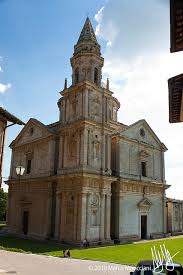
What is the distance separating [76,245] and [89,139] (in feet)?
29.3

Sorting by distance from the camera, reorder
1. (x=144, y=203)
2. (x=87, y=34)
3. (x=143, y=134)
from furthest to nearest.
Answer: (x=143, y=134) < (x=87, y=34) < (x=144, y=203)

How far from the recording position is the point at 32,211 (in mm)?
32469

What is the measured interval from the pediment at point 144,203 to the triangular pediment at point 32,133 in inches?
447

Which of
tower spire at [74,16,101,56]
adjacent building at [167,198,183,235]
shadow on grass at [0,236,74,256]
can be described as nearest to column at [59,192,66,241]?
shadow on grass at [0,236,74,256]

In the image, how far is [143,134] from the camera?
35.3 metres

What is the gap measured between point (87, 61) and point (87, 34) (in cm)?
368

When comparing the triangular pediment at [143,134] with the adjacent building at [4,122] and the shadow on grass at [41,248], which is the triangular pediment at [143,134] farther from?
the adjacent building at [4,122]

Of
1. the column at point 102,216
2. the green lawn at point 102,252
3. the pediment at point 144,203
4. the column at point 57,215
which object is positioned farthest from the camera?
the pediment at point 144,203

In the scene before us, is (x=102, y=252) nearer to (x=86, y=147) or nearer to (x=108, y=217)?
(x=108, y=217)

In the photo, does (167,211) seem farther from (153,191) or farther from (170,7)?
(170,7)

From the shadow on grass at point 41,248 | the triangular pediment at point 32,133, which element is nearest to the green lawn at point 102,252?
the shadow on grass at point 41,248

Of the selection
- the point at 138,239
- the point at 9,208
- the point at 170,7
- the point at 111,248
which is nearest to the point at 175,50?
the point at 170,7

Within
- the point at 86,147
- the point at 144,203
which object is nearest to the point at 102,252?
the point at 86,147

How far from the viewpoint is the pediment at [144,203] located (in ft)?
107
